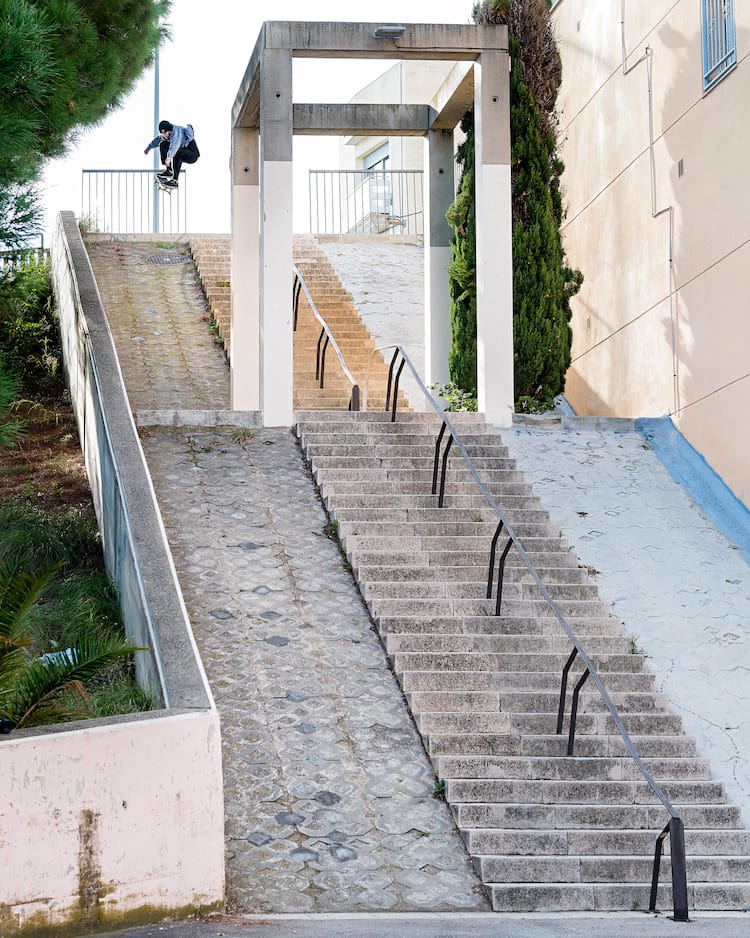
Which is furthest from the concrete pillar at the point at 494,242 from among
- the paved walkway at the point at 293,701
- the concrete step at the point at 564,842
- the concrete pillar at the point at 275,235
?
the concrete step at the point at 564,842

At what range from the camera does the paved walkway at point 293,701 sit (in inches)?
248

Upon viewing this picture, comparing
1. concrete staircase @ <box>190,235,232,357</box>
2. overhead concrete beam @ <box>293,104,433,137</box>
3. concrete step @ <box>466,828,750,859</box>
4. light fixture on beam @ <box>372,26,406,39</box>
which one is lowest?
concrete step @ <box>466,828,750,859</box>

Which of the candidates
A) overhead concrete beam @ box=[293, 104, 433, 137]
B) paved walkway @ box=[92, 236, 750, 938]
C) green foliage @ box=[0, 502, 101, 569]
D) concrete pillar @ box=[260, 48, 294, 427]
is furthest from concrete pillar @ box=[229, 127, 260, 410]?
green foliage @ box=[0, 502, 101, 569]

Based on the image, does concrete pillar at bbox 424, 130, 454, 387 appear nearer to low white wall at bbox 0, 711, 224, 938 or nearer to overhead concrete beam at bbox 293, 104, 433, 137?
overhead concrete beam at bbox 293, 104, 433, 137

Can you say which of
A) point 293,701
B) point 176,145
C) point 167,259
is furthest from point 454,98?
point 293,701

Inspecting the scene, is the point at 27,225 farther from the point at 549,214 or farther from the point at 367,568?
the point at 549,214

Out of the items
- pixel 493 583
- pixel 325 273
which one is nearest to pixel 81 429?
pixel 493 583

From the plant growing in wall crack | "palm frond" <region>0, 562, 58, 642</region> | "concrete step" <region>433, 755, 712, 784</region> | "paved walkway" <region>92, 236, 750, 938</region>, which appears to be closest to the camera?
the plant growing in wall crack

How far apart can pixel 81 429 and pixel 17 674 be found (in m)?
6.91

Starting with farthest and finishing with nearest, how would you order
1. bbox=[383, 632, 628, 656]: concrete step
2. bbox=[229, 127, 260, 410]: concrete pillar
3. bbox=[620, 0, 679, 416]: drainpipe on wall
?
bbox=[229, 127, 260, 410]: concrete pillar
bbox=[620, 0, 679, 416]: drainpipe on wall
bbox=[383, 632, 628, 656]: concrete step

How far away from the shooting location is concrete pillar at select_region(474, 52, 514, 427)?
12.6 m

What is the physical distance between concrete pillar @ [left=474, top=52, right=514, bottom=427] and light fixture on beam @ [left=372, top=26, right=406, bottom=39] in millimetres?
996

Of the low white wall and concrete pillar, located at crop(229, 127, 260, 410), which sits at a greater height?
concrete pillar, located at crop(229, 127, 260, 410)

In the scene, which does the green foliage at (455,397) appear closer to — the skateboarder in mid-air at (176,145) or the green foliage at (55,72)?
the green foliage at (55,72)
